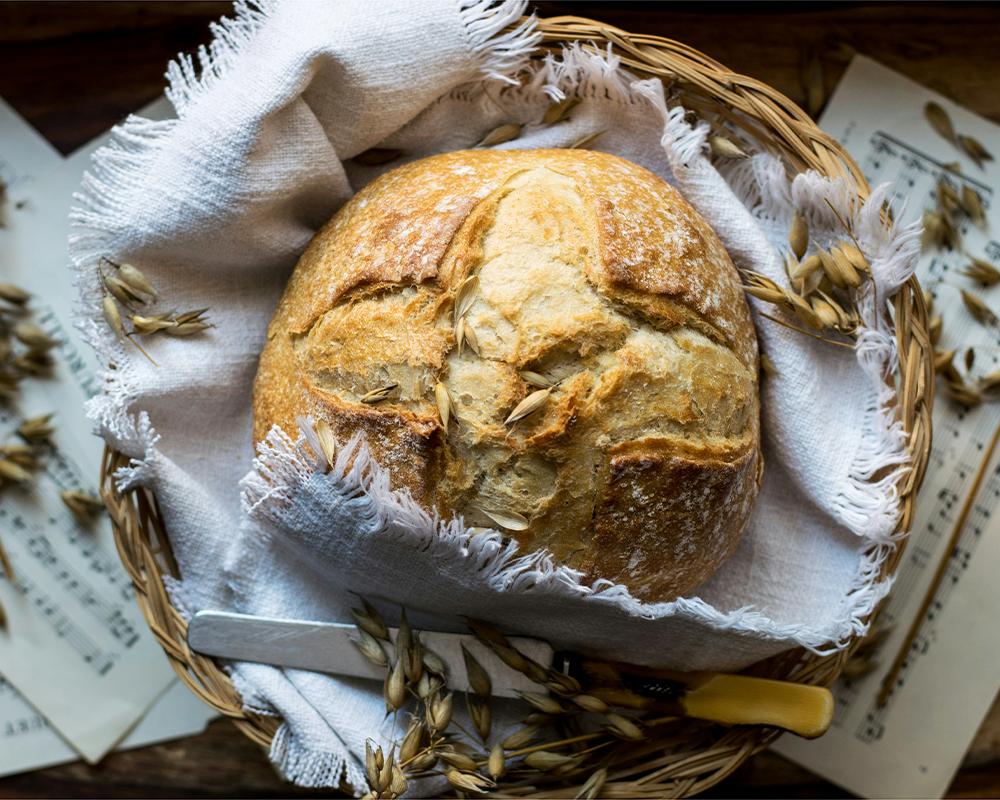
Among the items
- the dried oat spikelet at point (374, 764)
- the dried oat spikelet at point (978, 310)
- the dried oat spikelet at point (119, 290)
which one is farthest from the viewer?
the dried oat spikelet at point (978, 310)

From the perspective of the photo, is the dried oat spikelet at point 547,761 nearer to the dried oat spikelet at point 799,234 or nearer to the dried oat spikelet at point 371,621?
the dried oat spikelet at point 371,621

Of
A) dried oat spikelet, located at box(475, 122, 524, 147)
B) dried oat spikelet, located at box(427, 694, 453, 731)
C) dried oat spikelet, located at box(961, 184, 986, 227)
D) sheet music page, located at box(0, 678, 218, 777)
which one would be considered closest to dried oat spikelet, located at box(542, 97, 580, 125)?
dried oat spikelet, located at box(475, 122, 524, 147)

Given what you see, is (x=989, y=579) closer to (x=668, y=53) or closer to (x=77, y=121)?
(x=668, y=53)

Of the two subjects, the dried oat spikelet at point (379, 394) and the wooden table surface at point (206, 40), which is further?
the wooden table surface at point (206, 40)

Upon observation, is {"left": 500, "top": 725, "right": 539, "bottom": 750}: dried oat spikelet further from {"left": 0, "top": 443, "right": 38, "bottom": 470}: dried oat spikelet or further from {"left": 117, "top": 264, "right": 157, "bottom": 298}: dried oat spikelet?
{"left": 0, "top": 443, "right": 38, "bottom": 470}: dried oat spikelet

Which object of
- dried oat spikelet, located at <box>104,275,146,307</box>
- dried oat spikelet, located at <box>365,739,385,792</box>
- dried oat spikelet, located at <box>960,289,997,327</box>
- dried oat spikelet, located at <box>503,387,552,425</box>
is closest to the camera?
dried oat spikelet, located at <box>503,387,552,425</box>

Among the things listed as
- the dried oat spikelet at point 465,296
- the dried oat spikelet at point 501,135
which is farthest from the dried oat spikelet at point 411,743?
the dried oat spikelet at point 501,135
